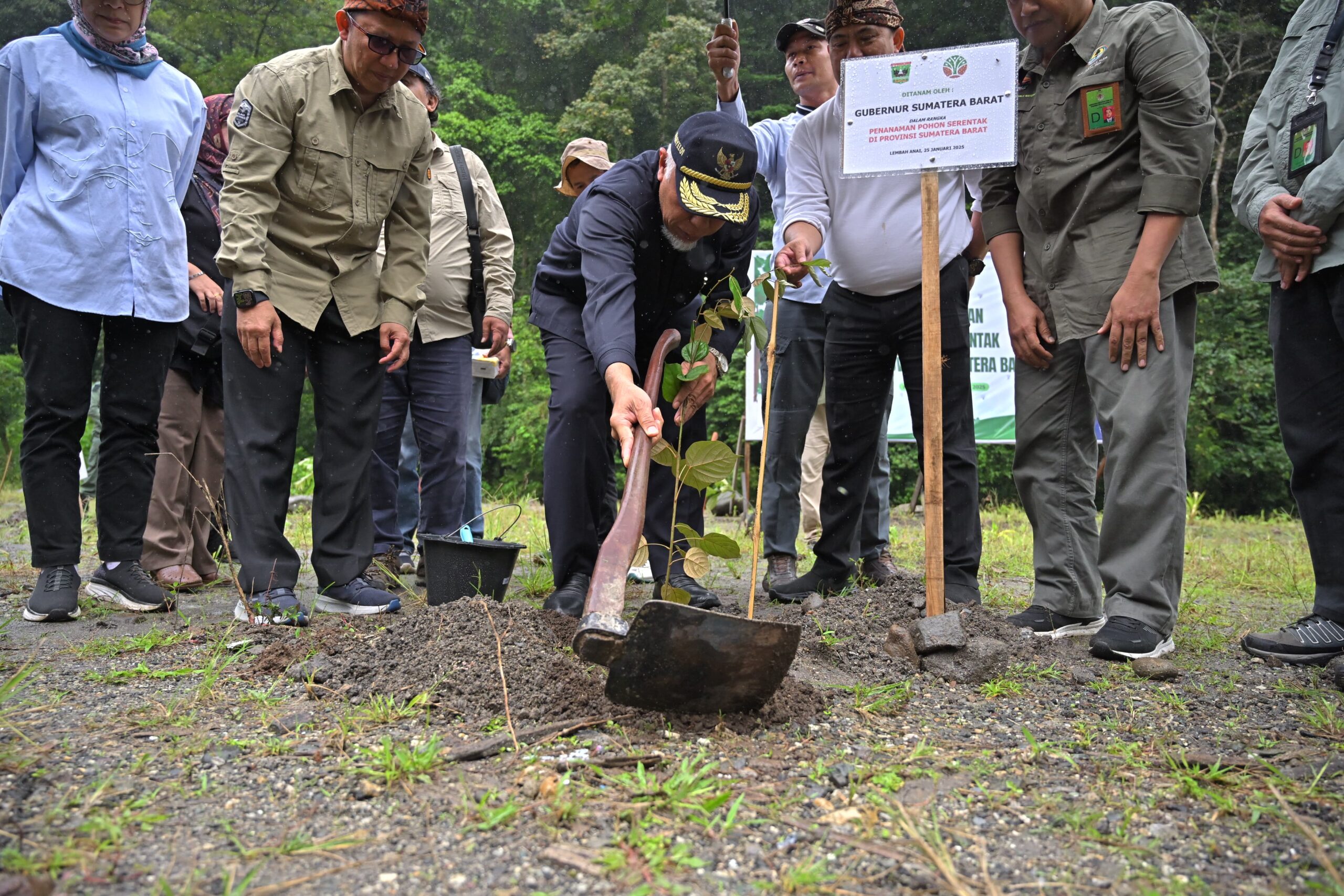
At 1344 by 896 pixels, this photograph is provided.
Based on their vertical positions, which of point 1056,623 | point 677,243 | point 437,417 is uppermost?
point 677,243

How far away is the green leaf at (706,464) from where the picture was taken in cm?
256

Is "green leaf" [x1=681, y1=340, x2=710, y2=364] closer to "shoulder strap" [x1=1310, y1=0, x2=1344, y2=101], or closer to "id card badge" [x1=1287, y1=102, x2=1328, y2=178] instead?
"id card badge" [x1=1287, y1=102, x2=1328, y2=178]

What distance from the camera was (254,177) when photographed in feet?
9.90

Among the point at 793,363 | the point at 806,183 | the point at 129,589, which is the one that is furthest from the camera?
the point at 793,363

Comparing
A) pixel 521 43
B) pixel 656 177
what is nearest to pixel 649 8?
pixel 521 43

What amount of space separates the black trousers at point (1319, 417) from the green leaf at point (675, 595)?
179 cm

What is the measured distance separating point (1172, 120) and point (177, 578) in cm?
384

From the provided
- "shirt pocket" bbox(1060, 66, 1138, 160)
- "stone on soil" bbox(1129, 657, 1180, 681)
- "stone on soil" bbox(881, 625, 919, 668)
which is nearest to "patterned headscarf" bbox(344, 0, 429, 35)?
"shirt pocket" bbox(1060, 66, 1138, 160)

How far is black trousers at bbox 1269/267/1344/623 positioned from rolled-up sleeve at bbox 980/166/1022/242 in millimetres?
837

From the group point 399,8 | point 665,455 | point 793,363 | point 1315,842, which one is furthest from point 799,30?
point 1315,842

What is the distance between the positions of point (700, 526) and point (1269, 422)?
42.1 feet

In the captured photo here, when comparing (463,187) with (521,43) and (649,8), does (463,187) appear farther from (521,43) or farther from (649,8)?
(521,43)

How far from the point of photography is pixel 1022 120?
10.2 ft

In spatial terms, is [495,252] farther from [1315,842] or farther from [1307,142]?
[1315,842]
